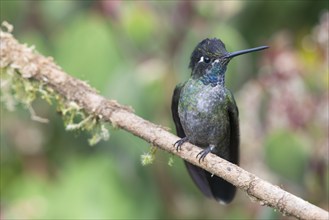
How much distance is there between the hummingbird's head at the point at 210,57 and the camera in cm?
317

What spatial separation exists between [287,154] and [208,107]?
0.61 metres

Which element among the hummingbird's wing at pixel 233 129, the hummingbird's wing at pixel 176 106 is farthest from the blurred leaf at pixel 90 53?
the hummingbird's wing at pixel 233 129

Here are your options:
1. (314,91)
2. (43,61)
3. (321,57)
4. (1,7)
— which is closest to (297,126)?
(314,91)

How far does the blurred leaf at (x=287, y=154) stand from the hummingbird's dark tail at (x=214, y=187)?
0.38 meters

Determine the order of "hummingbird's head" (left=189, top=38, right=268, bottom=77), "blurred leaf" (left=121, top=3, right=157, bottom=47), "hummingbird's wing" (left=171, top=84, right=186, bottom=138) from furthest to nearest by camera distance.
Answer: "blurred leaf" (left=121, top=3, right=157, bottom=47), "hummingbird's wing" (left=171, top=84, right=186, bottom=138), "hummingbird's head" (left=189, top=38, right=268, bottom=77)

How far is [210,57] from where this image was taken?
3.22m

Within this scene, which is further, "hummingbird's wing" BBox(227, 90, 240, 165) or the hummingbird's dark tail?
the hummingbird's dark tail

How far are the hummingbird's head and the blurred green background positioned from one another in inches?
18.0

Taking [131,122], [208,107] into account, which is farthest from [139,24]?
[131,122]

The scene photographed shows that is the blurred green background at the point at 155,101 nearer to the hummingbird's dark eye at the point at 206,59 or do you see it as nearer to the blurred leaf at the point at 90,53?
the blurred leaf at the point at 90,53

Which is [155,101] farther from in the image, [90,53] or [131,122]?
[131,122]

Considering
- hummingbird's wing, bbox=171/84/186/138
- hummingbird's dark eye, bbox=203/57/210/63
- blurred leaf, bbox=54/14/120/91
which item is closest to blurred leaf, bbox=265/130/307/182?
hummingbird's wing, bbox=171/84/186/138

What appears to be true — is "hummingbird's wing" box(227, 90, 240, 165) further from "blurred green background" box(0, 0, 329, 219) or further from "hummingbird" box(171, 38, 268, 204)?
"blurred green background" box(0, 0, 329, 219)

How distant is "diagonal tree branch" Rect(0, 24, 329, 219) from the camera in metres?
2.45
